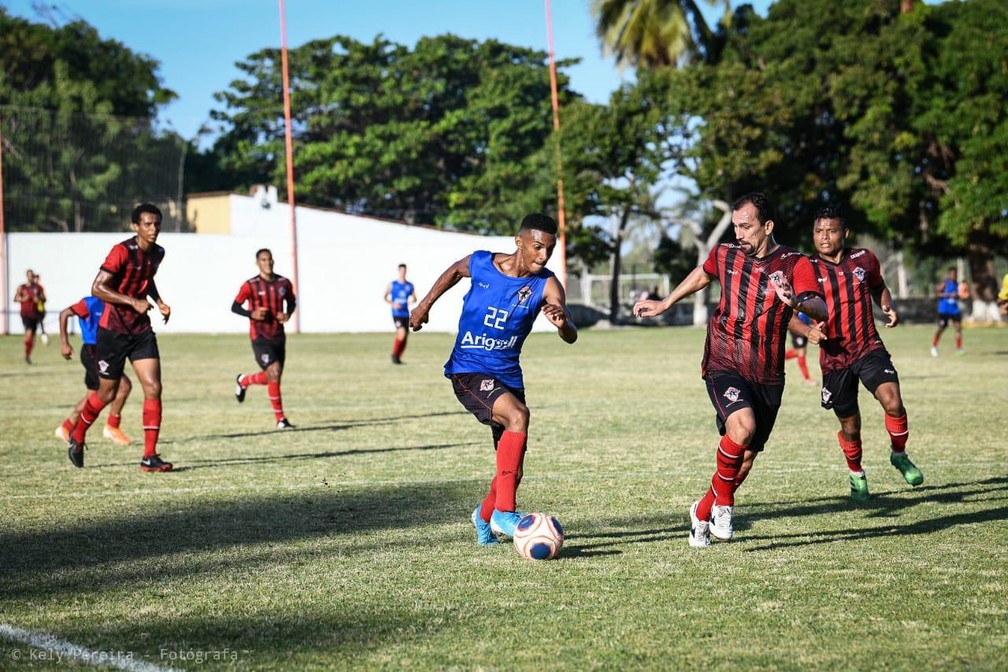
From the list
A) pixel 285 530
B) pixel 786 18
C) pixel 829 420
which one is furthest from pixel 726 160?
pixel 285 530

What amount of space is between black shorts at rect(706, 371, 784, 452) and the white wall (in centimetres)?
4279

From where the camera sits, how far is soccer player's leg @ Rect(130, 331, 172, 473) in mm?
11438

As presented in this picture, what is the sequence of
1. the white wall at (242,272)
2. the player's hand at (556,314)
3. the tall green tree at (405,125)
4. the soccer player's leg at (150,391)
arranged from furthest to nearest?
the tall green tree at (405,125), the white wall at (242,272), the soccer player's leg at (150,391), the player's hand at (556,314)

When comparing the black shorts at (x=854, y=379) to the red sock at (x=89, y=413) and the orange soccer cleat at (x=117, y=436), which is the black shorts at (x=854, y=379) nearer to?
the red sock at (x=89, y=413)

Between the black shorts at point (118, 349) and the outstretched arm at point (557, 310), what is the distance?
16.8 ft

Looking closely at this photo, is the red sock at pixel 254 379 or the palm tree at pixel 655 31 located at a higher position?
the palm tree at pixel 655 31

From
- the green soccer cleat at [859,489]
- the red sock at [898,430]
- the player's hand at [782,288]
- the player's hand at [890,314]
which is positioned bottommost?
the green soccer cleat at [859,489]

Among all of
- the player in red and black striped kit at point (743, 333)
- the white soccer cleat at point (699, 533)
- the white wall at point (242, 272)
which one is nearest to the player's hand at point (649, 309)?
the player in red and black striped kit at point (743, 333)

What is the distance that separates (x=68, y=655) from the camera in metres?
5.18

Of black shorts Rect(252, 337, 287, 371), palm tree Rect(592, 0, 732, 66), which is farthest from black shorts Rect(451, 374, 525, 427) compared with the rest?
palm tree Rect(592, 0, 732, 66)

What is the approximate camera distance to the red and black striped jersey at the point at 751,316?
7.80 m

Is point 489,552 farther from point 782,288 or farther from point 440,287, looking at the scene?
point 782,288

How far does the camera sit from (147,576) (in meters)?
6.83

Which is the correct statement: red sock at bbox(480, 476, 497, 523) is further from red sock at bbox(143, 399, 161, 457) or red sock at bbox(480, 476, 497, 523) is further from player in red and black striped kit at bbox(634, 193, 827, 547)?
red sock at bbox(143, 399, 161, 457)
